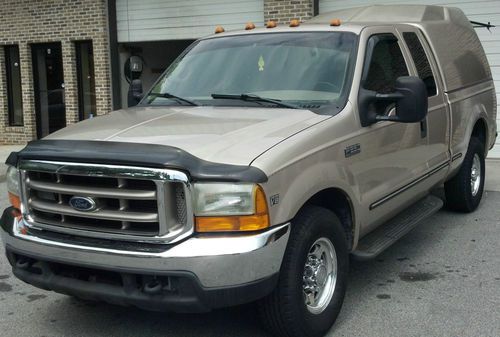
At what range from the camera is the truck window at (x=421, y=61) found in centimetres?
503

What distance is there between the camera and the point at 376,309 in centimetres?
407

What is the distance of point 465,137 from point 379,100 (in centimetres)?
227

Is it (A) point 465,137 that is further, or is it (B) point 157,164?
(A) point 465,137

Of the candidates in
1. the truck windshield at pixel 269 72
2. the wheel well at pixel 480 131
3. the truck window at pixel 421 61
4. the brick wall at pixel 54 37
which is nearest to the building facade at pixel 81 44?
the brick wall at pixel 54 37

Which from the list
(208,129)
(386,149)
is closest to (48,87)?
(386,149)

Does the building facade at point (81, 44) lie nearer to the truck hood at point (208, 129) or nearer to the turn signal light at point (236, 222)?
the truck hood at point (208, 129)

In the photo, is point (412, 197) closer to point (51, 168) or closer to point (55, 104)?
point (51, 168)

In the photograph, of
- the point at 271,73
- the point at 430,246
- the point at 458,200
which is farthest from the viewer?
the point at 458,200

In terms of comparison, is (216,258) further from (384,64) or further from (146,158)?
(384,64)

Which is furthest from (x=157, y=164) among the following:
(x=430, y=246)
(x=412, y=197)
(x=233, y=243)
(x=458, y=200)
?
(x=458, y=200)

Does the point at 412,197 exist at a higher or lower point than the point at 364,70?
lower

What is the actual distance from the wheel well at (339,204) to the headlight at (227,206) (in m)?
0.71

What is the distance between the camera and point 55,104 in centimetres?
1416

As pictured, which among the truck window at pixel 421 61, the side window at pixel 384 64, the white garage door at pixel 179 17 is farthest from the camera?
the white garage door at pixel 179 17
